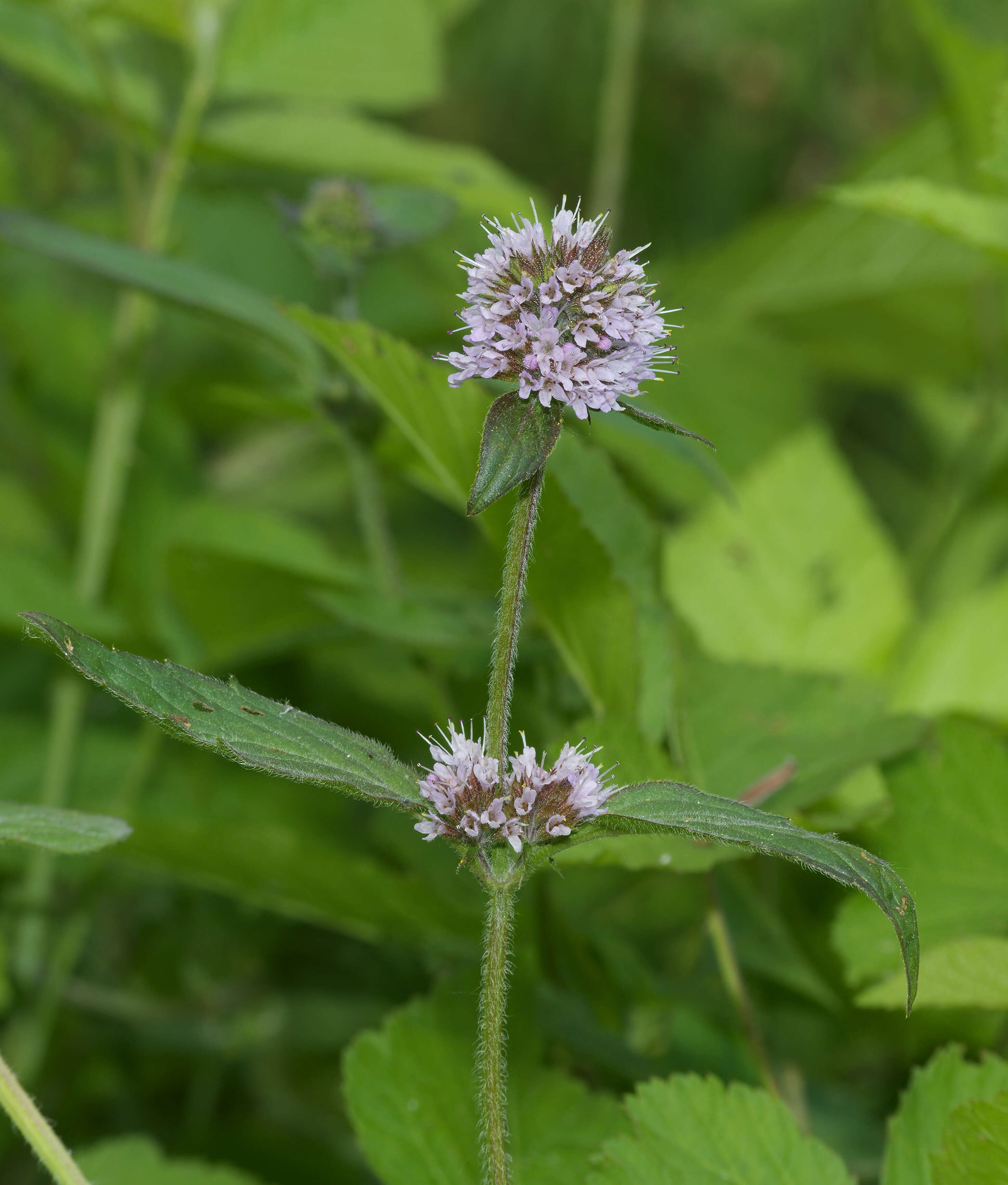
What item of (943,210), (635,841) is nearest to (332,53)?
(943,210)

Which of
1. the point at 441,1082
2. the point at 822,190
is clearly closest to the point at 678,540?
the point at 822,190

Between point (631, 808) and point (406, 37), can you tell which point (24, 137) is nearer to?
point (406, 37)

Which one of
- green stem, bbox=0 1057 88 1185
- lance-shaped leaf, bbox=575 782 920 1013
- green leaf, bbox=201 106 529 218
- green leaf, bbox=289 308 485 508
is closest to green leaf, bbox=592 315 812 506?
green leaf, bbox=201 106 529 218

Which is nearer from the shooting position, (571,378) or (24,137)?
(571,378)

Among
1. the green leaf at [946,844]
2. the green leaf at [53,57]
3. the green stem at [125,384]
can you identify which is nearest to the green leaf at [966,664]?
the green leaf at [946,844]

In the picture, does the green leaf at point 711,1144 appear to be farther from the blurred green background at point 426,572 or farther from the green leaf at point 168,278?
the green leaf at point 168,278
